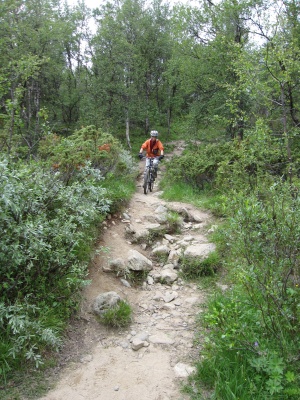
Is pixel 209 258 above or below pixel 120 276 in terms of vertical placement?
above

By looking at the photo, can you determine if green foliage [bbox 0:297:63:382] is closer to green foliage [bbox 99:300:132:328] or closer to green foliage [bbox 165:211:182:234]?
green foliage [bbox 99:300:132:328]

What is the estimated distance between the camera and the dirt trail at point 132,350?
2.99m

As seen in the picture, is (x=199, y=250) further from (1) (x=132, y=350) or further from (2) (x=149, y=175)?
(2) (x=149, y=175)

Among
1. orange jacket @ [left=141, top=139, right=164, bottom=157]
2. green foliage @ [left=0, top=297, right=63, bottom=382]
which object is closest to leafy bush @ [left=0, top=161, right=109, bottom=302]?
green foliage @ [left=0, top=297, right=63, bottom=382]

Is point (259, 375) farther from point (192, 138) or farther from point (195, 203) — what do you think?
point (192, 138)

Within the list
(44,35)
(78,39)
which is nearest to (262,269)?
(44,35)

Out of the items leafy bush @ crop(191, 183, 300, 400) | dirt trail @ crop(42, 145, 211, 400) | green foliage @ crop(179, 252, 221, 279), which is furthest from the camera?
green foliage @ crop(179, 252, 221, 279)

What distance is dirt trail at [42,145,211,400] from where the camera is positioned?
2.99m

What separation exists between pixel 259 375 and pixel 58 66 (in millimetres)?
22033

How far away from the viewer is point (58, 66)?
68.1ft

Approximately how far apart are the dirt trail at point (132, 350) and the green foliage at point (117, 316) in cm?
8

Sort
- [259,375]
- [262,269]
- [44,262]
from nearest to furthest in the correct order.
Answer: [259,375] < [262,269] < [44,262]

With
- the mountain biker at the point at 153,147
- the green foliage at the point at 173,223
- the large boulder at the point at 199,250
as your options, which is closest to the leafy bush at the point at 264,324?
the large boulder at the point at 199,250

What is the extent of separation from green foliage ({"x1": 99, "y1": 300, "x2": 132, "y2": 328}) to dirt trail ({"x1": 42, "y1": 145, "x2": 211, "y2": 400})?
3.0 inches
